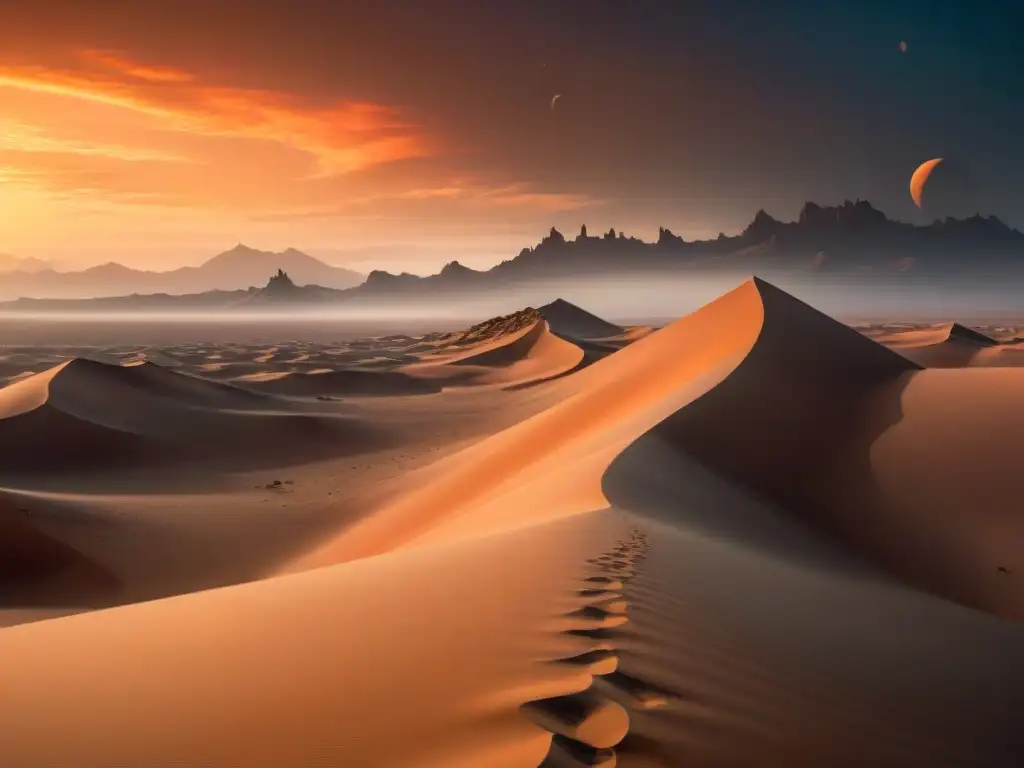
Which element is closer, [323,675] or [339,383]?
[323,675]

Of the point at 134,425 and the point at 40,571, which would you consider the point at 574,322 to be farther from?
the point at 40,571

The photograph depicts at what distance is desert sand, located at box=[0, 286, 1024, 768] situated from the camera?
298 cm

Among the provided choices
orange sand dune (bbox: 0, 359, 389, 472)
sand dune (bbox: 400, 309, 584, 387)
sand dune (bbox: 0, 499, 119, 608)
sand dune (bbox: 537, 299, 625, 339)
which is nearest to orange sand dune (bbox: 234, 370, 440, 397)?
sand dune (bbox: 400, 309, 584, 387)

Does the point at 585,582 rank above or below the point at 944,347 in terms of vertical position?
above

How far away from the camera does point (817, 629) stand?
4531 mm

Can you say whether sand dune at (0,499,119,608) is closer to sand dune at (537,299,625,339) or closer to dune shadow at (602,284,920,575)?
dune shadow at (602,284,920,575)

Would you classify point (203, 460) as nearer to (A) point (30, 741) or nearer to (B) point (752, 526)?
(B) point (752, 526)

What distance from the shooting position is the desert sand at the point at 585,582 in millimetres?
2980

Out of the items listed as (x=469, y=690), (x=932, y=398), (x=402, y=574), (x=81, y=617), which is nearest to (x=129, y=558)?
(x=81, y=617)

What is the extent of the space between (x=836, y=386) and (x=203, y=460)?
60.9ft

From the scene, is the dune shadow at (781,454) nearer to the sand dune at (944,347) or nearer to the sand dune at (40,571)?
the sand dune at (40,571)

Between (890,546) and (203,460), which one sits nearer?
(890,546)

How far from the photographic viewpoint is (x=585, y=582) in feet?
14.4

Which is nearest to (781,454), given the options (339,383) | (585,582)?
(585,582)
